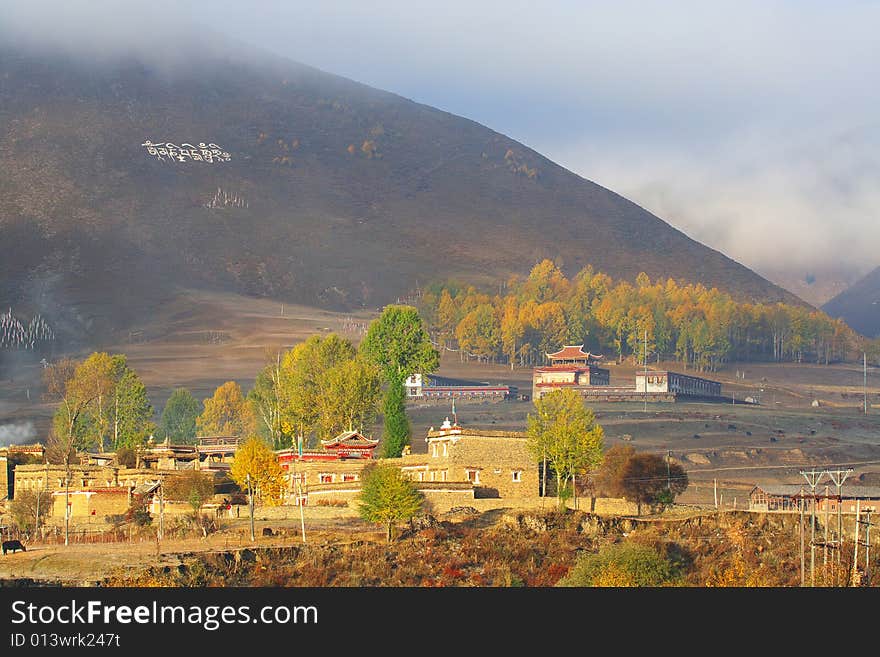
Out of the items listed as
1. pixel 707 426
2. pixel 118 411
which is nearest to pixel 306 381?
pixel 118 411

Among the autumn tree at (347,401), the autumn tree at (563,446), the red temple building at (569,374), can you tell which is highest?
the red temple building at (569,374)

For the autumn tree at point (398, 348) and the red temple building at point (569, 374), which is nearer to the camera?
the autumn tree at point (398, 348)

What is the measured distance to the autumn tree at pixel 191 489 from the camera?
277 feet

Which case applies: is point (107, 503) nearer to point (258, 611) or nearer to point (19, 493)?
point (19, 493)

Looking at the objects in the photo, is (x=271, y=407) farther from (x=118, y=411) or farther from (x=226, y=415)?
(x=226, y=415)

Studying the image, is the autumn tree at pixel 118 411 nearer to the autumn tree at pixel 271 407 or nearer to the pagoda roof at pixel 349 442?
the autumn tree at pixel 271 407

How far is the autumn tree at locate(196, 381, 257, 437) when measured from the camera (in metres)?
137

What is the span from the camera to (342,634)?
136ft

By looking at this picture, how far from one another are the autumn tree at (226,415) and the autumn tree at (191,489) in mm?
45266

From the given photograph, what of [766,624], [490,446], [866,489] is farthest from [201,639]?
[866,489]

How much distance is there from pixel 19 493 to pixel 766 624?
59.0m

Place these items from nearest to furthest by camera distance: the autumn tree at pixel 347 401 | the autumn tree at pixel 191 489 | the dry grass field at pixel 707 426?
1. the autumn tree at pixel 191 489
2. the autumn tree at pixel 347 401
3. the dry grass field at pixel 707 426

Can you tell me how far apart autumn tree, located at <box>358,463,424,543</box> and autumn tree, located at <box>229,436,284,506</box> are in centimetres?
816

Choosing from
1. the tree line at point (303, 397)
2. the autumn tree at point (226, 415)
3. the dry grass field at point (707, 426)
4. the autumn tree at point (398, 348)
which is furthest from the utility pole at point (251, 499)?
the autumn tree at point (226, 415)
